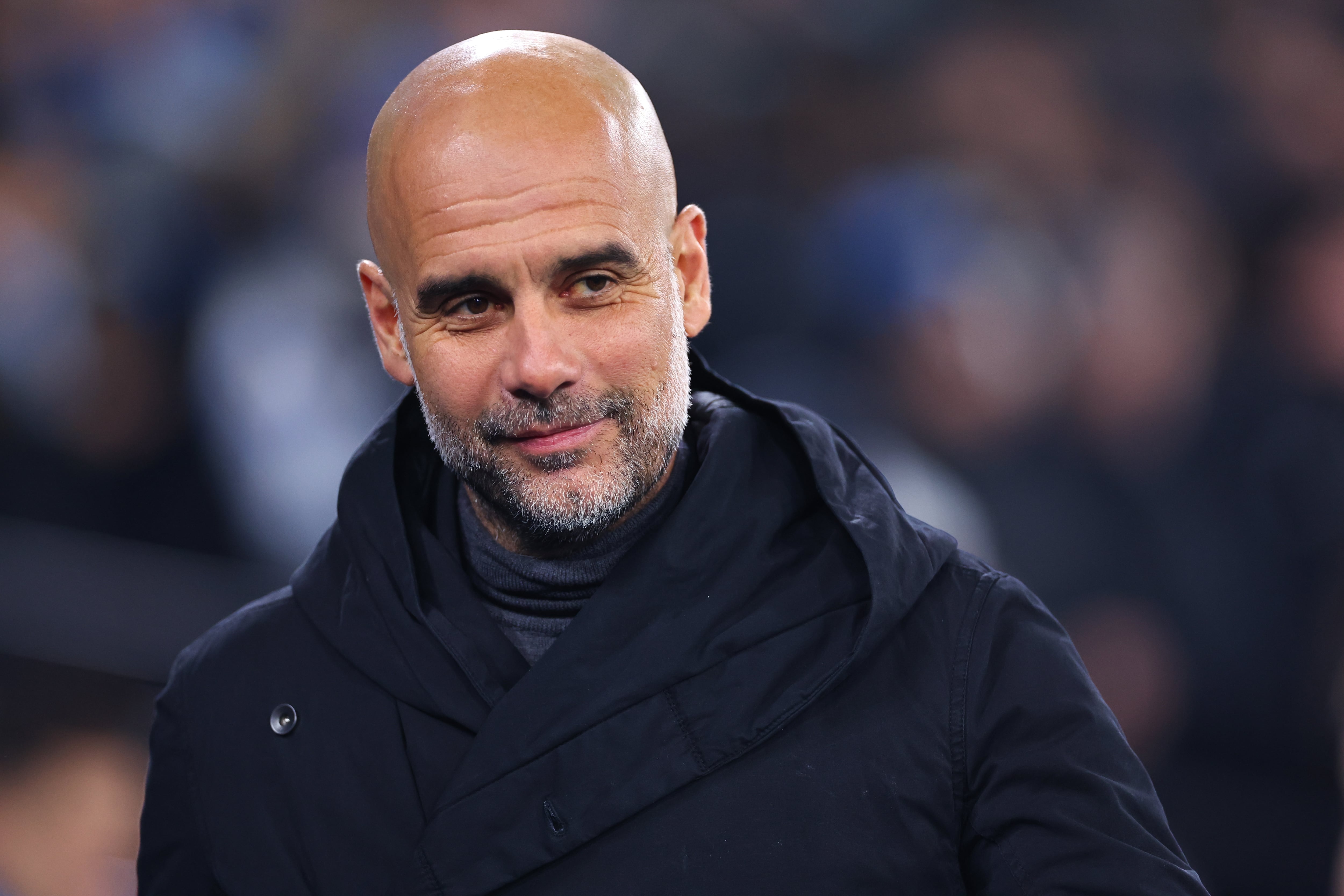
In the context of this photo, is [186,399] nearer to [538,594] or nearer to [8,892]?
[8,892]

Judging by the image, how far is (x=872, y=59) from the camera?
3.26 metres

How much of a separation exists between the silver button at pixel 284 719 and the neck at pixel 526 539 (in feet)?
1.06

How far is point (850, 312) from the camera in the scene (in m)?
3.11

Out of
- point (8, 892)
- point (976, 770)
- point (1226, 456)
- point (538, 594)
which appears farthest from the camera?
point (1226, 456)

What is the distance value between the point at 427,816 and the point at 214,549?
1.83m

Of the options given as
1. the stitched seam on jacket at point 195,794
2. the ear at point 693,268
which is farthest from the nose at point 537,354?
the stitched seam on jacket at point 195,794

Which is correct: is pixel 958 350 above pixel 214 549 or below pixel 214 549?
below

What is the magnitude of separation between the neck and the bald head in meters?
0.31

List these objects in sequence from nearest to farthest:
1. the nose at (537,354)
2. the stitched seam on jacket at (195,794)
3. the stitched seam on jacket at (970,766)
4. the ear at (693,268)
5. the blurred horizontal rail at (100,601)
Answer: the stitched seam on jacket at (970,766)
the nose at (537,354)
the stitched seam on jacket at (195,794)
the ear at (693,268)
the blurred horizontal rail at (100,601)

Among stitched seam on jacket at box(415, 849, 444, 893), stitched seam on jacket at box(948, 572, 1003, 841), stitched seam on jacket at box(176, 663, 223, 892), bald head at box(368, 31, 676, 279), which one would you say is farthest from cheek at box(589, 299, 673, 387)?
stitched seam on jacket at box(176, 663, 223, 892)

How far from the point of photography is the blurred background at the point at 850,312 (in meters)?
2.79

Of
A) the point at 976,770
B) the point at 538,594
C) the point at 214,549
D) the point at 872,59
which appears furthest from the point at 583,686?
the point at 872,59

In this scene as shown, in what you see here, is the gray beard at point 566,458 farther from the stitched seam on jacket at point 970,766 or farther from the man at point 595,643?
the stitched seam on jacket at point 970,766

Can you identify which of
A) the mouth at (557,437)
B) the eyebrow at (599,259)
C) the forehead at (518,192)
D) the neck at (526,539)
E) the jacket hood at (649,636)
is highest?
the forehead at (518,192)
